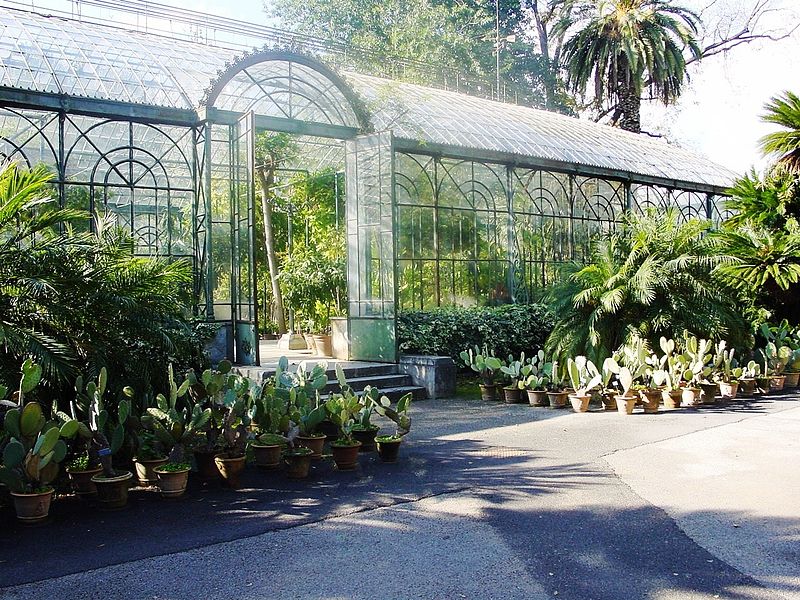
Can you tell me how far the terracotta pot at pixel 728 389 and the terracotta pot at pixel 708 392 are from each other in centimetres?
43

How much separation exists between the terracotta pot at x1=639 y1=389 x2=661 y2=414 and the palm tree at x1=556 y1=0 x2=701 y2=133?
20.8 m

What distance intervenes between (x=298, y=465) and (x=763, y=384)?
7757 millimetres

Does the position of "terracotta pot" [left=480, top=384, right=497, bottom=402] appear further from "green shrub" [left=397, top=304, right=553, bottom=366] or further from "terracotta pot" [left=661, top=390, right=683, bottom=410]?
"terracotta pot" [left=661, top=390, right=683, bottom=410]

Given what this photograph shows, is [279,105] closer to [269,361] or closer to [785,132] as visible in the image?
[269,361]

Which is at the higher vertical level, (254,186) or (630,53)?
(630,53)

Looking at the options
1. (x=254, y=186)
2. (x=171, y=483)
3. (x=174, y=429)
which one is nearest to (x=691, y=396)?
(x=254, y=186)

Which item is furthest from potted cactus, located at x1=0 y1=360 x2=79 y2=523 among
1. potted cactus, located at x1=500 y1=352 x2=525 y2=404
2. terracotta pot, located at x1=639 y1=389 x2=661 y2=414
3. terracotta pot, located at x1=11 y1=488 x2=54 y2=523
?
terracotta pot, located at x1=639 y1=389 x2=661 y2=414

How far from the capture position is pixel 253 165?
34.6 feet

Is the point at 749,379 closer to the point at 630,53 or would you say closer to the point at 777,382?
the point at 777,382

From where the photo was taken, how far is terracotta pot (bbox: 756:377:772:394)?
10883mm

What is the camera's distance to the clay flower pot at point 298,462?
234 inches

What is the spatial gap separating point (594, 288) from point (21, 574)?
28.4 ft

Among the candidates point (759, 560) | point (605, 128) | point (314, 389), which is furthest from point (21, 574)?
point (605, 128)

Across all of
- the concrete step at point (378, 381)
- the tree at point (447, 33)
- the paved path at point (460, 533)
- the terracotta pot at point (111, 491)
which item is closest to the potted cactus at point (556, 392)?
the concrete step at point (378, 381)
